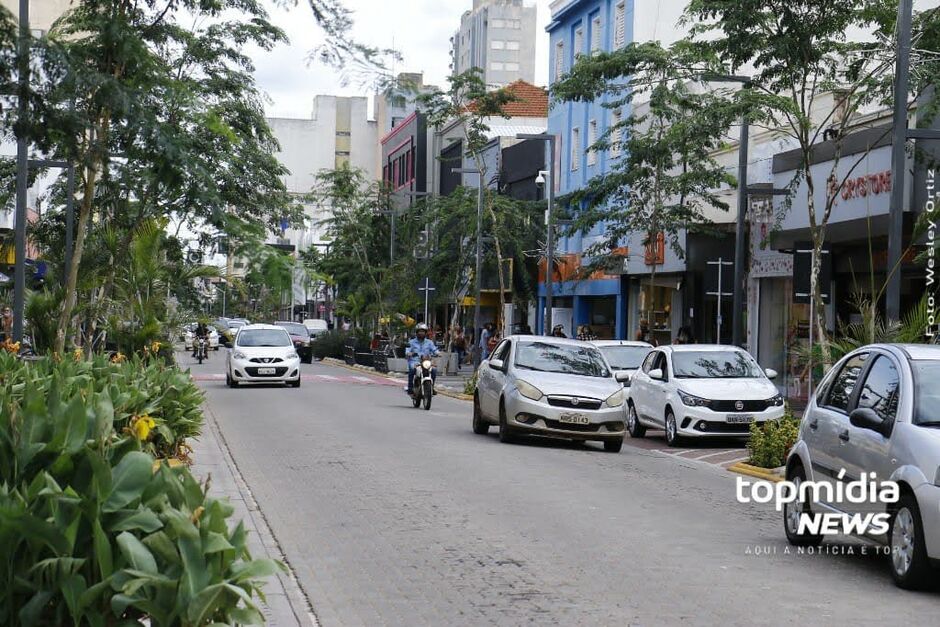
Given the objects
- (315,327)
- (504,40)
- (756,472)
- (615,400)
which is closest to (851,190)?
(615,400)

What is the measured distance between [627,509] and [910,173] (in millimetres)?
12759

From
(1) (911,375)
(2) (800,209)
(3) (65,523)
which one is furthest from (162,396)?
(2) (800,209)

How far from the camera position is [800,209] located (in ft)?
97.3

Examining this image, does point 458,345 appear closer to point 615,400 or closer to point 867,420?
point 615,400

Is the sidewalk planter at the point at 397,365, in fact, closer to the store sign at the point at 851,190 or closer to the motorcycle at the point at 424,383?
the motorcycle at the point at 424,383

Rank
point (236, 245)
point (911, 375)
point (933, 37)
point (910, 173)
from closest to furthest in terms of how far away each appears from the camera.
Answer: point (236, 245)
point (911, 375)
point (933, 37)
point (910, 173)

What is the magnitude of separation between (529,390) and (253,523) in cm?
911

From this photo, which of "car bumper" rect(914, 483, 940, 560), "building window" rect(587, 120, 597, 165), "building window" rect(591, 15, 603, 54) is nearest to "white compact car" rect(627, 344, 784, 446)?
"car bumper" rect(914, 483, 940, 560)

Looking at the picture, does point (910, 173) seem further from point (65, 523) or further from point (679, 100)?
point (65, 523)

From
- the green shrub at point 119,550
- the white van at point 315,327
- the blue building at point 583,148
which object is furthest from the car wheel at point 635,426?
the white van at point 315,327

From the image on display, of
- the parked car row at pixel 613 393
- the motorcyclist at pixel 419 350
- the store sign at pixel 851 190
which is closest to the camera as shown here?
the parked car row at pixel 613 393

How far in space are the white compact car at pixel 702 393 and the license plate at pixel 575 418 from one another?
2.27 metres

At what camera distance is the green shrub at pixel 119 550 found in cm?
502

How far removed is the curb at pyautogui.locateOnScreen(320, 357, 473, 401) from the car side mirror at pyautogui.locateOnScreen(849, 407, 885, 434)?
27119 millimetres
